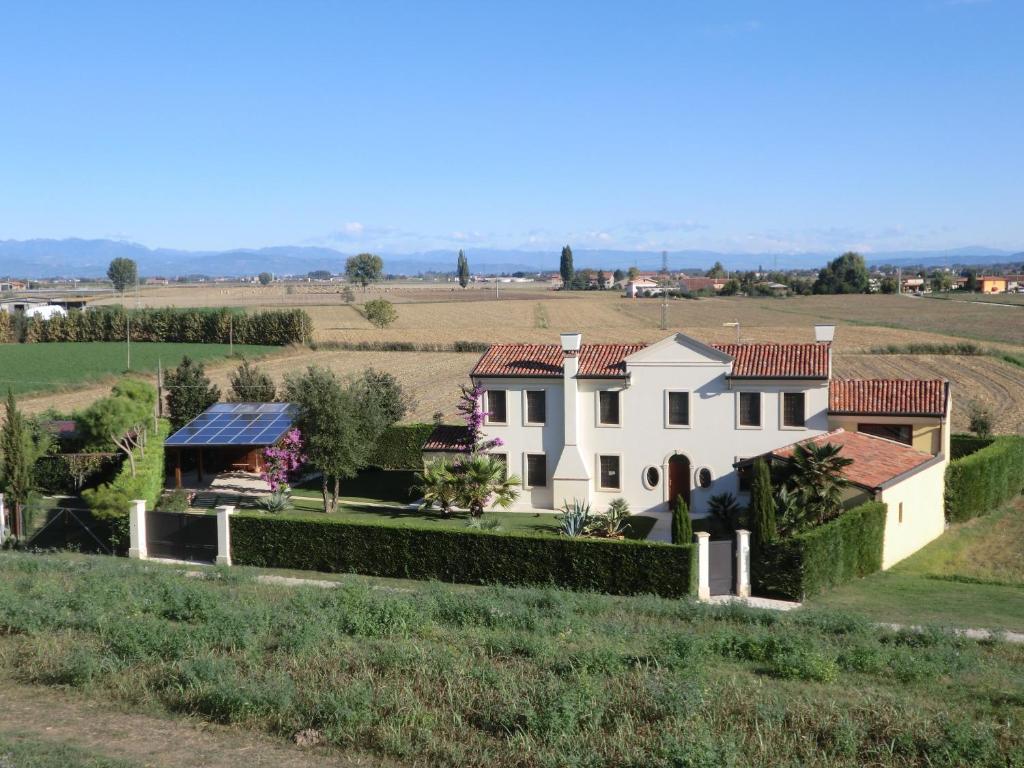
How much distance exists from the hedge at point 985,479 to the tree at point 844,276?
476 ft

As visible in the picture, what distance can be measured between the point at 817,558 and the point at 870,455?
736cm

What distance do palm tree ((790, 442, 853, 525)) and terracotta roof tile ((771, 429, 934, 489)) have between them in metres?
0.80

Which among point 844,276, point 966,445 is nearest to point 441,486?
point 966,445

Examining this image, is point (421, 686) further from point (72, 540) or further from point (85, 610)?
point (72, 540)

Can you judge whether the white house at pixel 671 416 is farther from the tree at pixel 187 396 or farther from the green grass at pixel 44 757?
the green grass at pixel 44 757

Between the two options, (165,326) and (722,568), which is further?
(165,326)

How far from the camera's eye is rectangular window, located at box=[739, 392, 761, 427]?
1294 inches

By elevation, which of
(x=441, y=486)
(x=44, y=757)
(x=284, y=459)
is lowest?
(x=441, y=486)

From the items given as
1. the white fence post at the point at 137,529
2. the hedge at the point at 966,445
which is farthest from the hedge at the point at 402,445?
the hedge at the point at 966,445

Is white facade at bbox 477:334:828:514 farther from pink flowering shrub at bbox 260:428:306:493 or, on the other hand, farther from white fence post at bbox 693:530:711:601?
white fence post at bbox 693:530:711:601

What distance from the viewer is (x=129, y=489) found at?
29.7 meters

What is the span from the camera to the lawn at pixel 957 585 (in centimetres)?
2128

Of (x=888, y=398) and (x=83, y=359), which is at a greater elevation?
(x=888, y=398)

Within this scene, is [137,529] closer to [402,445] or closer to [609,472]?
[609,472]
